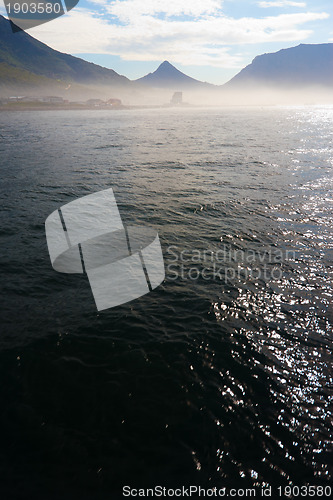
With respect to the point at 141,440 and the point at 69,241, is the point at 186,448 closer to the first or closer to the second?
the point at 141,440

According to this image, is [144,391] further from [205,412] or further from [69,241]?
[69,241]

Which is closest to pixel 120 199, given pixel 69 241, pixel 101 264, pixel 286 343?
pixel 69 241

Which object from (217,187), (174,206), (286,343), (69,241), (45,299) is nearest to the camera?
(286,343)

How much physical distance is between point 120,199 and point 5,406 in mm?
21626

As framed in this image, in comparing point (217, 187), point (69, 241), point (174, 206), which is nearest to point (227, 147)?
point (217, 187)

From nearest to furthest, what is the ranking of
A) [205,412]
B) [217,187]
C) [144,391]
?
[205,412] < [144,391] < [217,187]

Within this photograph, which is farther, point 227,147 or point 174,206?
point 227,147

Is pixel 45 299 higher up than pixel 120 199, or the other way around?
pixel 120 199

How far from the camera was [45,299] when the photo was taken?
1347 cm

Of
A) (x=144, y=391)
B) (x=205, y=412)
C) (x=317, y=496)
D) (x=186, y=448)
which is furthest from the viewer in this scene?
(x=144, y=391)

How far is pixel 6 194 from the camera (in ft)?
92.1

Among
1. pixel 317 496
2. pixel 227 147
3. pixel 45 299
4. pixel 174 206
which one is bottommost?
pixel 317 496

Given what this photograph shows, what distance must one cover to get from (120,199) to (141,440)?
22.8 metres

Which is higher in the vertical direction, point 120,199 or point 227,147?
point 227,147
